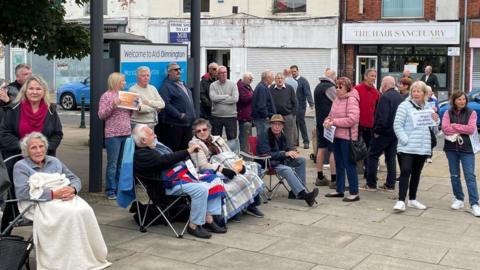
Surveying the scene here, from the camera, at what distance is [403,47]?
28609mm

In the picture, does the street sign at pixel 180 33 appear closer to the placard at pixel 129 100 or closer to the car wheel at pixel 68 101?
the car wheel at pixel 68 101

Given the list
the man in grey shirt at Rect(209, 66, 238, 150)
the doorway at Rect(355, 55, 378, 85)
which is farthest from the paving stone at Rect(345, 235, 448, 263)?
the doorway at Rect(355, 55, 378, 85)

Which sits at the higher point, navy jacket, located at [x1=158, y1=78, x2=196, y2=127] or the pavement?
navy jacket, located at [x1=158, y1=78, x2=196, y2=127]

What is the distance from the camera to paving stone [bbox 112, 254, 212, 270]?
6.42 meters

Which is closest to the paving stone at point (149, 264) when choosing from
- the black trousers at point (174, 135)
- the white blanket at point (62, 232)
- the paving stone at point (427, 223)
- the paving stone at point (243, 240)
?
the white blanket at point (62, 232)

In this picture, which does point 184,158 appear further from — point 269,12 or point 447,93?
point 269,12

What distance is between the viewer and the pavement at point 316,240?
6.72 meters

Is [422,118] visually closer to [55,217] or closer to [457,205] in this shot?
[457,205]

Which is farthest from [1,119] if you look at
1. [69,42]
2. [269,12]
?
[269,12]

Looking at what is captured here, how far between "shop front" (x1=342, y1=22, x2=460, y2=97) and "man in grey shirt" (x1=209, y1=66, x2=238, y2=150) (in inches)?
642

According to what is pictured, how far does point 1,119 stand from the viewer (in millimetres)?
7840

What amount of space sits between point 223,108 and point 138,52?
2.53 m

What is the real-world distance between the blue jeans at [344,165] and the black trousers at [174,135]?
2.32 meters

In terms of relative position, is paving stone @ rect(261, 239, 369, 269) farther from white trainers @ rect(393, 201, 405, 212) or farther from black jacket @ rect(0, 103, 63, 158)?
black jacket @ rect(0, 103, 63, 158)
